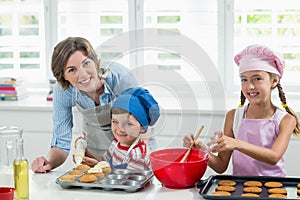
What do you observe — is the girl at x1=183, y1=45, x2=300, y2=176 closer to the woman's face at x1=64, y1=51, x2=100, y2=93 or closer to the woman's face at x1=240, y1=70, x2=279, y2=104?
the woman's face at x1=240, y1=70, x2=279, y2=104

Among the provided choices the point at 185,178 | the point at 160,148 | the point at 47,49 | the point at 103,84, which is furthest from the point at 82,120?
the point at 47,49

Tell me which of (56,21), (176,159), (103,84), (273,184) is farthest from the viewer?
(56,21)

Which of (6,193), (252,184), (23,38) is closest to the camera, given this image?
(6,193)

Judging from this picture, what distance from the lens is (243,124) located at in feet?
7.63

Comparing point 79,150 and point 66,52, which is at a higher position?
point 66,52

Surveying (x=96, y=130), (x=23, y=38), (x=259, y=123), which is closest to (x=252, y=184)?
(x=259, y=123)

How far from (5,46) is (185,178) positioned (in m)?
2.43

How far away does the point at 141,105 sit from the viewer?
1958 millimetres

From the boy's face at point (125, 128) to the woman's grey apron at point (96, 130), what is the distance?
0.40 feet

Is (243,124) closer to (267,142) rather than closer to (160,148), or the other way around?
(267,142)

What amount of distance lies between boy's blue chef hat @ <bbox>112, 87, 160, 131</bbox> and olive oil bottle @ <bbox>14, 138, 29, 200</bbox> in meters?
0.37

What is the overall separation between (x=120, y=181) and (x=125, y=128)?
0.18 metres

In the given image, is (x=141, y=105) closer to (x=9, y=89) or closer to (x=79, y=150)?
(x=79, y=150)

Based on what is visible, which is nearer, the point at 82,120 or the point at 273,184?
the point at 273,184
